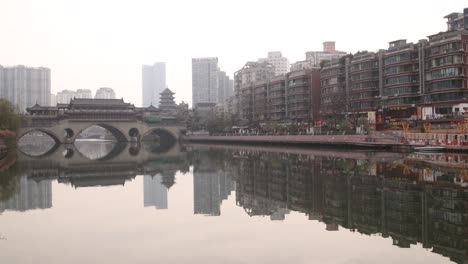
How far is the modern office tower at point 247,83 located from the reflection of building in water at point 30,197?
7619 cm

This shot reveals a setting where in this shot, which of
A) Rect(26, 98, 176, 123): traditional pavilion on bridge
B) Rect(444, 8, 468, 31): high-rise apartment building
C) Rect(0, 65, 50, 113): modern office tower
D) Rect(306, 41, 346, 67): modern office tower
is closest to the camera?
Rect(444, 8, 468, 31): high-rise apartment building

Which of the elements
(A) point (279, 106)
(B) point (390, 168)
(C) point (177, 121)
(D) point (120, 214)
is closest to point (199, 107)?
(C) point (177, 121)

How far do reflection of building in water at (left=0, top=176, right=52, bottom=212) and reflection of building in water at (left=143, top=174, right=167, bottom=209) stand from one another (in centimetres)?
420

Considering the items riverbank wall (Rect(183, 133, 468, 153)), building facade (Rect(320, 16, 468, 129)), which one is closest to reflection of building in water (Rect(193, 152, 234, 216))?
riverbank wall (Rect(183, 133, 468, 153))

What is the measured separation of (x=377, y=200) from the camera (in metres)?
18.3

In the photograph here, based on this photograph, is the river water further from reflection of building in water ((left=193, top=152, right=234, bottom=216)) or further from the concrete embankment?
the concrete embankment

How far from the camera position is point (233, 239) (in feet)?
43.0

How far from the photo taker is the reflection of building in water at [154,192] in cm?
1997

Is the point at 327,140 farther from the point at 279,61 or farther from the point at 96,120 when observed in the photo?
the point at 279,61

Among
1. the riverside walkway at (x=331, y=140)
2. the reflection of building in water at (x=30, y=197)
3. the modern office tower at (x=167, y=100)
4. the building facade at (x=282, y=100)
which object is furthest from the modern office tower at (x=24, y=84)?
the reflection of building in water at (x=30, y=197)

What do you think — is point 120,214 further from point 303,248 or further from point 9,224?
point 303,248

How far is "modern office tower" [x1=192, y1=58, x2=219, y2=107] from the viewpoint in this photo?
179000 mm

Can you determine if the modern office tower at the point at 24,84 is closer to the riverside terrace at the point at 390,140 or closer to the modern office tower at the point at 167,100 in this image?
the modern office tower at the point at 167,100

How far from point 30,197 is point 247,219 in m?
11.3
